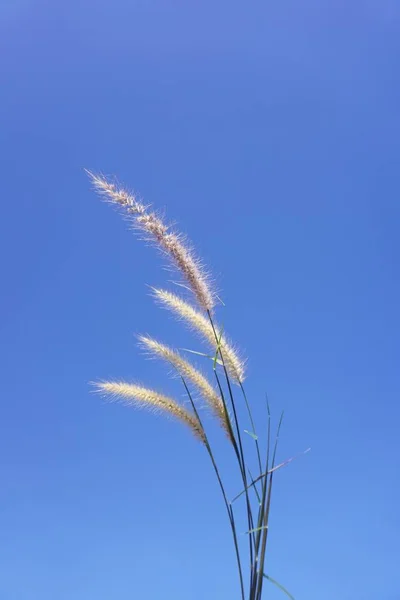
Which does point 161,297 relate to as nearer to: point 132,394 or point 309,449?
point 132,394

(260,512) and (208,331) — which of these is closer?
(260,512)

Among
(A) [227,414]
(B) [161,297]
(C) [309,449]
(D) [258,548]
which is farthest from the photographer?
(B) [161,297]

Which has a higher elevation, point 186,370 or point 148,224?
point 148,224

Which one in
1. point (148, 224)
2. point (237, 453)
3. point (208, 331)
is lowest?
point (237, 453)

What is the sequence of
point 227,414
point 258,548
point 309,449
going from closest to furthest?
1. point 258,548
2. point 227,414
3. point 309,449

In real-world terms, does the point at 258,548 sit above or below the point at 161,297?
below

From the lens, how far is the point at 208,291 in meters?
2.97

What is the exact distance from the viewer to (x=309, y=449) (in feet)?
9.53

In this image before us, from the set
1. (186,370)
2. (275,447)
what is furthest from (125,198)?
(275,447)

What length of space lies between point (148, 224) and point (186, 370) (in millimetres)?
771

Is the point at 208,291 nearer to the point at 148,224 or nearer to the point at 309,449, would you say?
the point at 148,224

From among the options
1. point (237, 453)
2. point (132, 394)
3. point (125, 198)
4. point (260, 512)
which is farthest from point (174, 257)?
point (260, 512)

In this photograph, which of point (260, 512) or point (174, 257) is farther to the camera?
point (174, 257)

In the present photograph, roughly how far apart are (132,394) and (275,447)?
814 millimetres
